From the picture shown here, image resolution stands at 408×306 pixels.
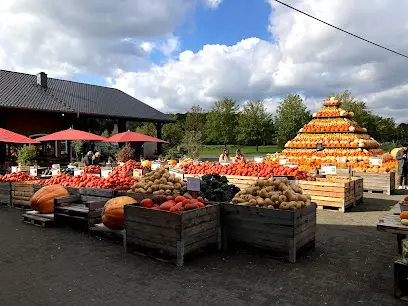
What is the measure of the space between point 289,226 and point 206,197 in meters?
1.91

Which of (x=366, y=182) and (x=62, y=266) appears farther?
(x=366, y=182)

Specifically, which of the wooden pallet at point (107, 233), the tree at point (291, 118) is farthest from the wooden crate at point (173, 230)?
the tree at point (291, 118)

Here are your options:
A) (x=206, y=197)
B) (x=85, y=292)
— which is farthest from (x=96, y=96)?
(x=85, y=292)

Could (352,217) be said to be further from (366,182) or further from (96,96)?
(96,96)

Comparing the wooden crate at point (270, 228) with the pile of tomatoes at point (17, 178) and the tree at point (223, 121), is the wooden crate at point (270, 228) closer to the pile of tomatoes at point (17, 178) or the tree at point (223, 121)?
the pile of tomatoes at point (17, 178)

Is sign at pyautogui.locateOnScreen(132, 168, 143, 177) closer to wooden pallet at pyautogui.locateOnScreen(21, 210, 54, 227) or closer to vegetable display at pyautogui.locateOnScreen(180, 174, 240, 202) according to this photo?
wooden pallet at pyautogui.locateOnScreen(21, 210, 54, 227)

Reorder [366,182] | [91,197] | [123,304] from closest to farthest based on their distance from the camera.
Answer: [123,304] → [91,197] → [366,182]

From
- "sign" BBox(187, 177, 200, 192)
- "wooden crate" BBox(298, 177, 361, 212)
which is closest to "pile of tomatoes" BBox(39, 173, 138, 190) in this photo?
"sign" BBox(187, 177, 200, 192)

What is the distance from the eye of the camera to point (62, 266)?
5176mm

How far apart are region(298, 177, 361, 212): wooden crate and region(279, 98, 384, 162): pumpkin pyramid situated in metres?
6.48

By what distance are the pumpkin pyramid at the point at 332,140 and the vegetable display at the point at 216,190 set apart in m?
9.98

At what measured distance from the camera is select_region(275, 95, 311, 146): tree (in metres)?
44.8

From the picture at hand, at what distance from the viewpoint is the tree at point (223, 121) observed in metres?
52.1

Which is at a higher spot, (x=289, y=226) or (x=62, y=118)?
(x=62, y=118)
